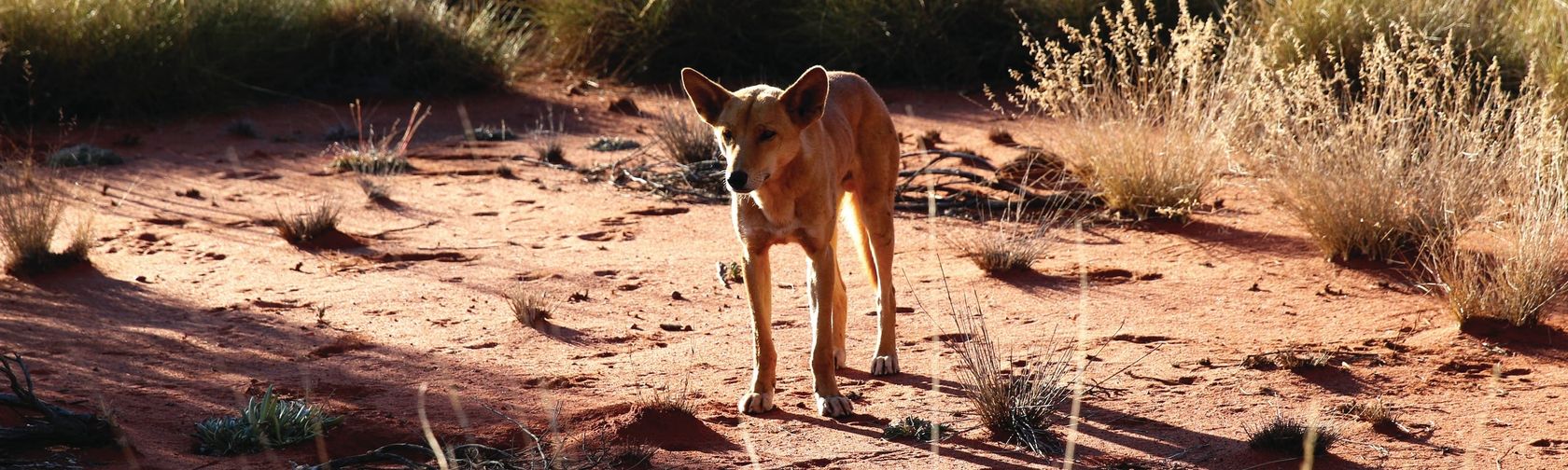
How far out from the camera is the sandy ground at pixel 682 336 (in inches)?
206

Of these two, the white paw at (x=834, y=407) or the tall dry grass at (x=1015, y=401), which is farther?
the white paw at (x=834, y=407)

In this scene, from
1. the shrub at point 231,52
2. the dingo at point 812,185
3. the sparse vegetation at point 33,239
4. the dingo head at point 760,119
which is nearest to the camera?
the dingo head at point 760,119

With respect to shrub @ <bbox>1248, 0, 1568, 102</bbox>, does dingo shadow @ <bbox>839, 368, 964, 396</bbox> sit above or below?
below

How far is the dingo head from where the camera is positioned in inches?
198

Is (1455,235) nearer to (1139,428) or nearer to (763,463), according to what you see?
(1139,428)

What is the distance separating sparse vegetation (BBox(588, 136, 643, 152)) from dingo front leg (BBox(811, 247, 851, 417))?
284 inches

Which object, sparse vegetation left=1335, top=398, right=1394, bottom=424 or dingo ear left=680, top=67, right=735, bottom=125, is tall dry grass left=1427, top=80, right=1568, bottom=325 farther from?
dingo ear left=680, top=67, right=735, bottom=125

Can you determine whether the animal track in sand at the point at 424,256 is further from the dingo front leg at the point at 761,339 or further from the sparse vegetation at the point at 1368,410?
the sparse vegetation at the point at 1368,410

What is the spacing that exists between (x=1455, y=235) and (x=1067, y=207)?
2.60 m

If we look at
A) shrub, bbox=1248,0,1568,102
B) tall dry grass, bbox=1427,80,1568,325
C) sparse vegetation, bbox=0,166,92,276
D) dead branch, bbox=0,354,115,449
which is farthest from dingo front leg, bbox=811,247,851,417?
shrub, bbox=1248,0,1568,102

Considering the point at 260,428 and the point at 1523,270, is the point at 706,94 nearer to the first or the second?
the point at 260,428

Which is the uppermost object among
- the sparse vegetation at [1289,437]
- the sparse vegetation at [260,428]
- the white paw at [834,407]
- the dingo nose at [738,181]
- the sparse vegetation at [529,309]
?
the dingo nose at [738,181]

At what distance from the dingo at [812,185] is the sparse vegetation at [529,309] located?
5.43 ft

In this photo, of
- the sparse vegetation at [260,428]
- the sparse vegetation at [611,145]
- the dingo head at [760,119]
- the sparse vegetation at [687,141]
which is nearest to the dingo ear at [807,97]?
the dingo head at [760,119]
